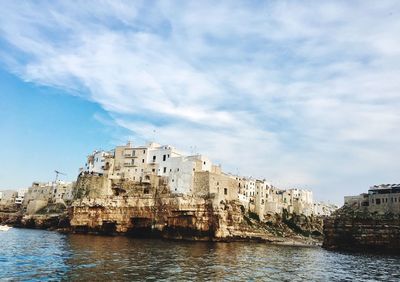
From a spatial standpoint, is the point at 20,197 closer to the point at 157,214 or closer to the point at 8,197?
the point at 8,197

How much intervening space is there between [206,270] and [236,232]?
46316 millimetres

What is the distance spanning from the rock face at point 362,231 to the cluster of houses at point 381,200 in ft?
6.02

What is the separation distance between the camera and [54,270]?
87.2 feet

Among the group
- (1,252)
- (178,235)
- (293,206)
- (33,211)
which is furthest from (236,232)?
(33,211)

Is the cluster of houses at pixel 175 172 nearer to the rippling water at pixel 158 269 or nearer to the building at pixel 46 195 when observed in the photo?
the building at pixel 46 195

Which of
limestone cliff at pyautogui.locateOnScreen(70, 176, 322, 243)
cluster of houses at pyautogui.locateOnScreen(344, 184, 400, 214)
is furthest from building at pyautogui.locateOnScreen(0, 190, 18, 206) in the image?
cluster of houses at pyautogui.locateOnScreen(344, 184, 400, 214)

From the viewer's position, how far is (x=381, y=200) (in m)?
65.4

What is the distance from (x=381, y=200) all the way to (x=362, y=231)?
23.4 ft

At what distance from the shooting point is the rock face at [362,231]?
5969 centimetres

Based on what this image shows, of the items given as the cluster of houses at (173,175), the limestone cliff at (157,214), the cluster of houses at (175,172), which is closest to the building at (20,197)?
the cluster of houses at (173,175)

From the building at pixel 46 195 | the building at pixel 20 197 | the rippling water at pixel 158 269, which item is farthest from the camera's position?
the building at pixel 20 197

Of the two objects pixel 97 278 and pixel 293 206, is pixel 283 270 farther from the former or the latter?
pixel 293 206

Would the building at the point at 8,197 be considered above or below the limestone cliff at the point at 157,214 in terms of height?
above

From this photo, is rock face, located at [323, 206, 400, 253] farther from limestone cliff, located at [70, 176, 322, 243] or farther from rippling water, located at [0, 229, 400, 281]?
rippling water, located at [0, 229, 400, 281]
